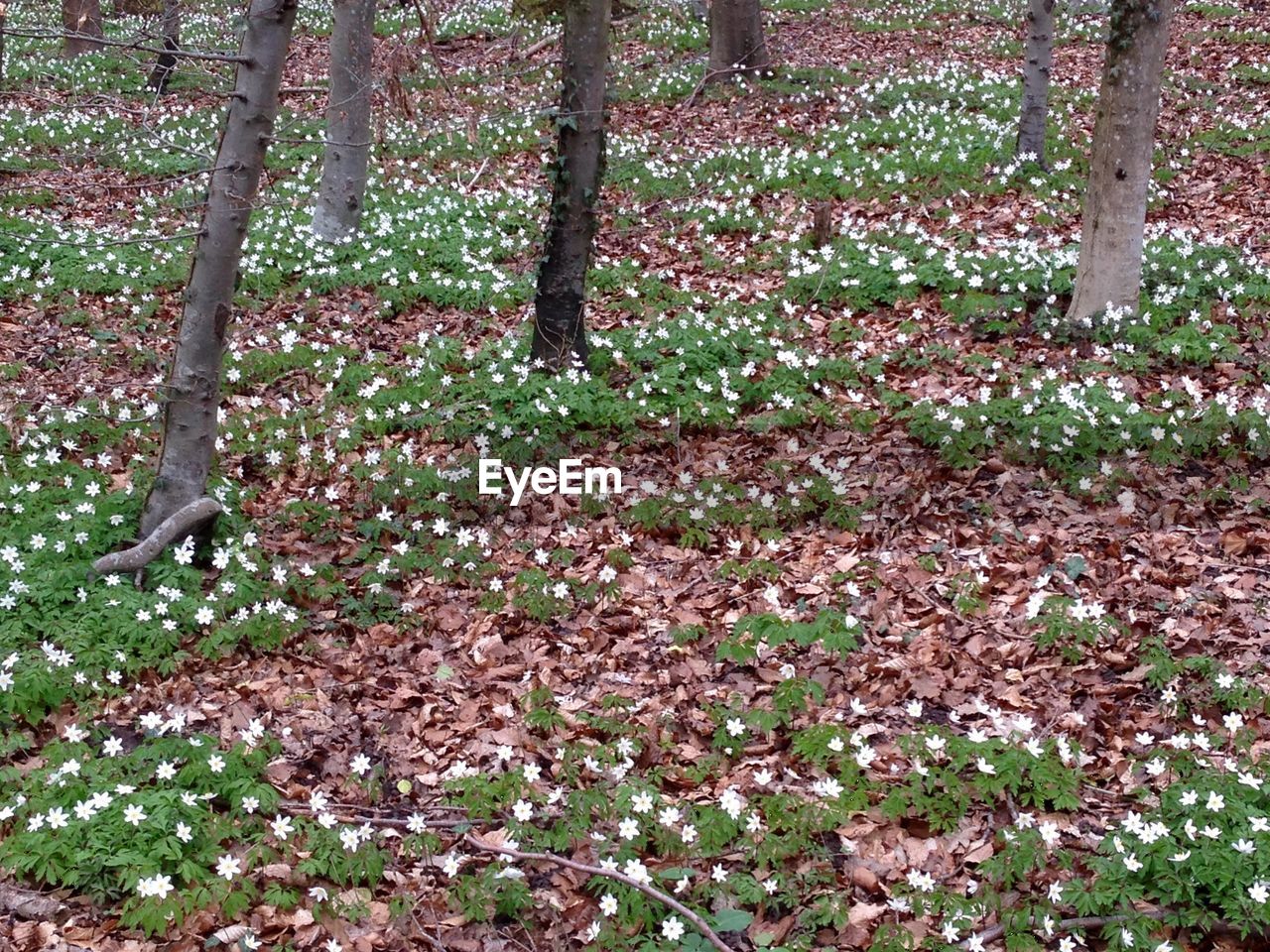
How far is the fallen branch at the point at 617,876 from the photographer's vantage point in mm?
3625

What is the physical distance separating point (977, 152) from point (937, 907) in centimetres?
1085

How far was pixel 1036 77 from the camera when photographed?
1169cm

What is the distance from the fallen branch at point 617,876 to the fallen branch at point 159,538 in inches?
112

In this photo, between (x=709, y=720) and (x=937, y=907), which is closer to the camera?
(x=937, y=907)

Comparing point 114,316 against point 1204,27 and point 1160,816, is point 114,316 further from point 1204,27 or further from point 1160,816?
point 1204,27

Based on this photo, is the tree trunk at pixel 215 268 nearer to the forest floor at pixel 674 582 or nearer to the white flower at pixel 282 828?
the forest floor at pixel 674 582

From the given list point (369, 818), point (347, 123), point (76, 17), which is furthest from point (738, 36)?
point (369, 818)

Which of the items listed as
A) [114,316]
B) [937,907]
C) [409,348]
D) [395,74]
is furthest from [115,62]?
[937,907]

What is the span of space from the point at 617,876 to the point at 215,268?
4214 millimetres

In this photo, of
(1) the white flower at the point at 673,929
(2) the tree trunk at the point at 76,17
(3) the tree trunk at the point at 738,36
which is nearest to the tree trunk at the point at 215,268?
(1) the white flower at the point at 673,929

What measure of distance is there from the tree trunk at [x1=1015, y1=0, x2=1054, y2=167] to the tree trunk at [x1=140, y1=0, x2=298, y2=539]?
361 inches

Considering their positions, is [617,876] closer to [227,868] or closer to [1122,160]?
[227,868]

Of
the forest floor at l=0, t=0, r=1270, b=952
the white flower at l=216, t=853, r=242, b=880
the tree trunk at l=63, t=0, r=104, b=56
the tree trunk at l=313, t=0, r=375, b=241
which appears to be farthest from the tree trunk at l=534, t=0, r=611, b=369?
the tree trunk at l=63, t=0, r=104, b=56

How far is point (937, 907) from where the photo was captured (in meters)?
3.81
